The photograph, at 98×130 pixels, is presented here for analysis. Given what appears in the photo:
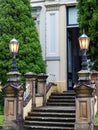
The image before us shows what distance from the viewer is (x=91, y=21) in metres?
21.9

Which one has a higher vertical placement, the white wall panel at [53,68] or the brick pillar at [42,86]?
the white wall panel at [53,68]

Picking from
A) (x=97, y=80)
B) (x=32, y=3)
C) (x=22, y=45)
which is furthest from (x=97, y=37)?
(x=32, y=3)

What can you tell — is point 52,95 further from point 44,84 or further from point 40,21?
point 40,21

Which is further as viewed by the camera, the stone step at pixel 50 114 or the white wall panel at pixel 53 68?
the white wall panel at pixel 53 68

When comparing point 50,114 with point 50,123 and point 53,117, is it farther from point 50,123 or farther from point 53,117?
point 50,123

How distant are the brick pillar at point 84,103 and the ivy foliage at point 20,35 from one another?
6.15 m

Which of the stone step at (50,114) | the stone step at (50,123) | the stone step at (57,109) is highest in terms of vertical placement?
the stone step at (57,109)

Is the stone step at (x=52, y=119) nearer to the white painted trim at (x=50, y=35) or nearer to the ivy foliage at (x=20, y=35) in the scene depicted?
the ivy foliage at (x=20, y=35)

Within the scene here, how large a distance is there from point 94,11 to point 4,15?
17.2 ft

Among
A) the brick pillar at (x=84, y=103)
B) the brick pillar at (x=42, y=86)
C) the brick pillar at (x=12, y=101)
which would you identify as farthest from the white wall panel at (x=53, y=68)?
the brick pillar at (x=84, y=103)

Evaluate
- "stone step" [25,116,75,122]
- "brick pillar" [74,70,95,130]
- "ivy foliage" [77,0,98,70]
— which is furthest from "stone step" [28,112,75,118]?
"ivy foliage" [77,0,98,70]

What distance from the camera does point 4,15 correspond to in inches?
951

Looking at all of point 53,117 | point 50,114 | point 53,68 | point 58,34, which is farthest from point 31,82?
point 58,34

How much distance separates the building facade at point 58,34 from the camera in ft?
82.9
